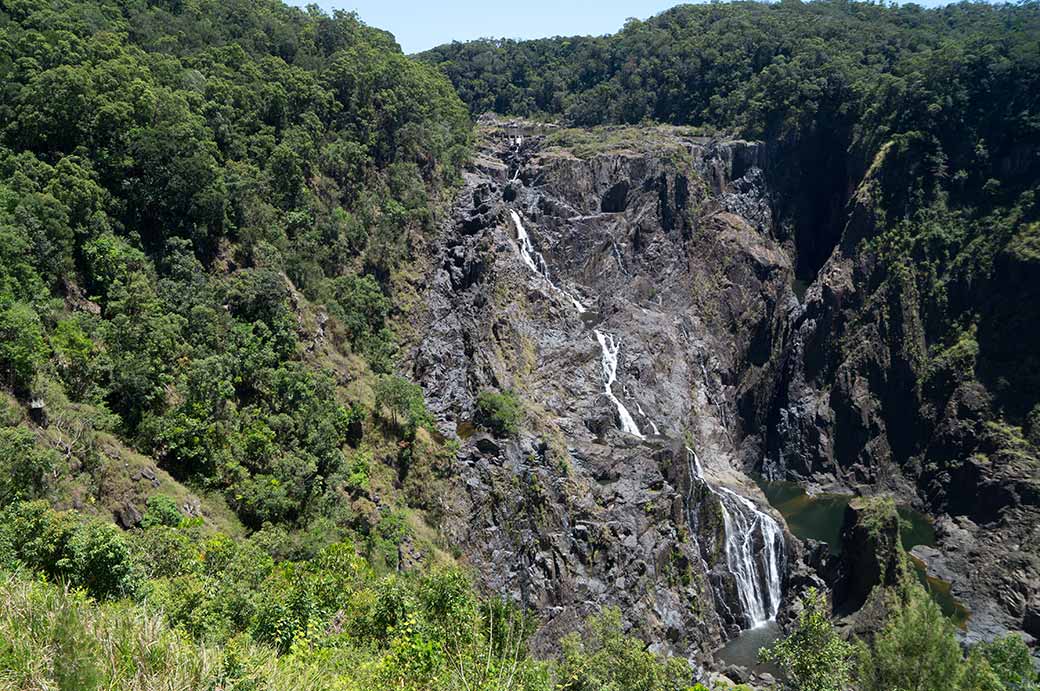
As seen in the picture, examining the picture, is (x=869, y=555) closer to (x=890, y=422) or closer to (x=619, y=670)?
(x=890, y=422)

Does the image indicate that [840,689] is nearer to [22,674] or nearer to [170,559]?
[170,559]

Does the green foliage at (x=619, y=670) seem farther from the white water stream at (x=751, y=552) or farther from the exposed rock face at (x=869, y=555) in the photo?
the exposed rock face at (x=869, y=555)

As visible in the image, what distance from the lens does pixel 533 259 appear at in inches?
2322

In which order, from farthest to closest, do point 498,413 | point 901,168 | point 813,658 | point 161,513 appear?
point 901,168
point 498,413
point 161,513
point 813,658

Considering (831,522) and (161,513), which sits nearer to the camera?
(161,513)

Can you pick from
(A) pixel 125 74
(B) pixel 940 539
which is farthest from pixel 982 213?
(A) pixel 125 74

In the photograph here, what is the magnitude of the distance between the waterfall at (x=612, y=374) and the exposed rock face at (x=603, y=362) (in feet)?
1.06

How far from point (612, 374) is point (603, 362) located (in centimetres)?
105

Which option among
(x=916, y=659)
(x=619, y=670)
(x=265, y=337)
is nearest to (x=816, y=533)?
(x=916, y=659)

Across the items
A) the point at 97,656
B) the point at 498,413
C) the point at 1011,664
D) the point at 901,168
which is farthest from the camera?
the point at 901,168

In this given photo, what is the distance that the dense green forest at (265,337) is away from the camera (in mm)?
14695

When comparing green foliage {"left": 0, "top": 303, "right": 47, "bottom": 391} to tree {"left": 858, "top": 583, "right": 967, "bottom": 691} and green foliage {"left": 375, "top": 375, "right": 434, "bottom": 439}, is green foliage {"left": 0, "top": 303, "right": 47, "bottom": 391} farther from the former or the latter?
→ tree {"left": 858, "top": 583, "right": 967, "bottom": 691}

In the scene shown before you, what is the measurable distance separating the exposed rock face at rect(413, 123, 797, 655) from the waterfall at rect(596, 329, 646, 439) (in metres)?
0.32

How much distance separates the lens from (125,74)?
33562mm
